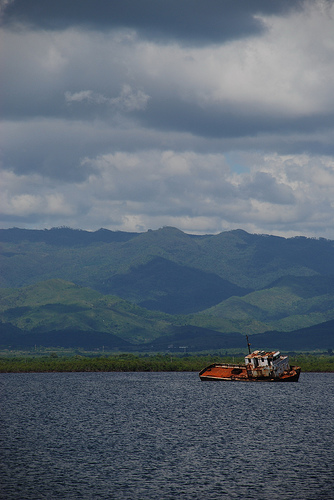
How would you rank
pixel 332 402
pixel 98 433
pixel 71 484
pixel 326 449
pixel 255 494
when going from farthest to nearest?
pixel 332 402 < pixel 98 433 < pixel 326 449 < pixel 71 484 < pixel 255 494

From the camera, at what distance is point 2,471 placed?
83.7 metres

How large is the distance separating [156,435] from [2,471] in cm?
3541

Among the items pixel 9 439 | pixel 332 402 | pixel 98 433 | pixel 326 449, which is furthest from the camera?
pixel 332 402

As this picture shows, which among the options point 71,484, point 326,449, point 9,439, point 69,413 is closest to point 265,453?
point 326,449

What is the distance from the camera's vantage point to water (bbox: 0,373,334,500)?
7575 centimetres

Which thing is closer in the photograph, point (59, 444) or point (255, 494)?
point (255, 494)

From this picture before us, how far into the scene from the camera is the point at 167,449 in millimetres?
100750

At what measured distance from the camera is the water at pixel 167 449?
7575cm

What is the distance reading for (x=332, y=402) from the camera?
172m

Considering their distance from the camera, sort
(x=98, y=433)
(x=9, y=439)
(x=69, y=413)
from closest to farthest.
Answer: (x=9, y=439), (x=98, y=433), (x=69, y=413)

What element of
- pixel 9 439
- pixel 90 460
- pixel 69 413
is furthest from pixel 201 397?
pixel 90 460

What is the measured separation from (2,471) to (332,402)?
105 meters

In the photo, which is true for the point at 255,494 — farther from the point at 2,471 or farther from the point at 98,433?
the point at 98,433

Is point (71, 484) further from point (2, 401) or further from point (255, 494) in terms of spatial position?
point (2, 401)
